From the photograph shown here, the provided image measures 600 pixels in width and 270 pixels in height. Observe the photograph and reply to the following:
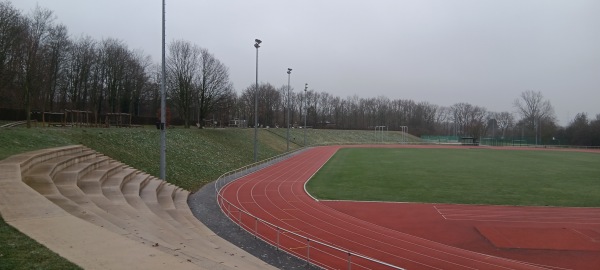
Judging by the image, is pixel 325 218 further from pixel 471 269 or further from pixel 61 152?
pixel 61 152

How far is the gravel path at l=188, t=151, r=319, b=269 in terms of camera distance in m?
12.2

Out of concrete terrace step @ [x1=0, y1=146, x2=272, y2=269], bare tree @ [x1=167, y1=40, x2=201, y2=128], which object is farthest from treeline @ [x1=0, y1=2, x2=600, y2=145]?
concrete terrace step @ [x1=0, y1=146, x2=272, y2=269]

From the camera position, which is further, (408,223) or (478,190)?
(478,190)

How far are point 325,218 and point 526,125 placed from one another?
466ft

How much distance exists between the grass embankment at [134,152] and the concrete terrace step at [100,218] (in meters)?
0.41

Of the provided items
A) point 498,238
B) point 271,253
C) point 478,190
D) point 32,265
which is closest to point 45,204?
point 32,265

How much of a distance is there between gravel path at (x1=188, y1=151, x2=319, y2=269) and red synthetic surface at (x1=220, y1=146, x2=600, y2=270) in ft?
1.75

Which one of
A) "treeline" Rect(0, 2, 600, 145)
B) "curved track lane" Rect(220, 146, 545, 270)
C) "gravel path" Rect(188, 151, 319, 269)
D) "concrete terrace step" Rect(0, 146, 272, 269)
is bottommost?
"curved track lane" Rect(220, 146, 545, 270)

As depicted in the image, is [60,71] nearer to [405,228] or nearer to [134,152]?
[134,152]

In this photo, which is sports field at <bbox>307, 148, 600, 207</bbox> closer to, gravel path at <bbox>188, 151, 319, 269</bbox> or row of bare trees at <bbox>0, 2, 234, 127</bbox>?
gravel path at <bbox>188, 151, 319, 269</bbox>

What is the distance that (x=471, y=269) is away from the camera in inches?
486

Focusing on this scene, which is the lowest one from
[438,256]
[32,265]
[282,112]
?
[438,256]

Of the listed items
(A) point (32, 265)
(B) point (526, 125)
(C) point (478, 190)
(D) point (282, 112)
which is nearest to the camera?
(A) point (32, 265)

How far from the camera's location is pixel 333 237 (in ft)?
52.3
